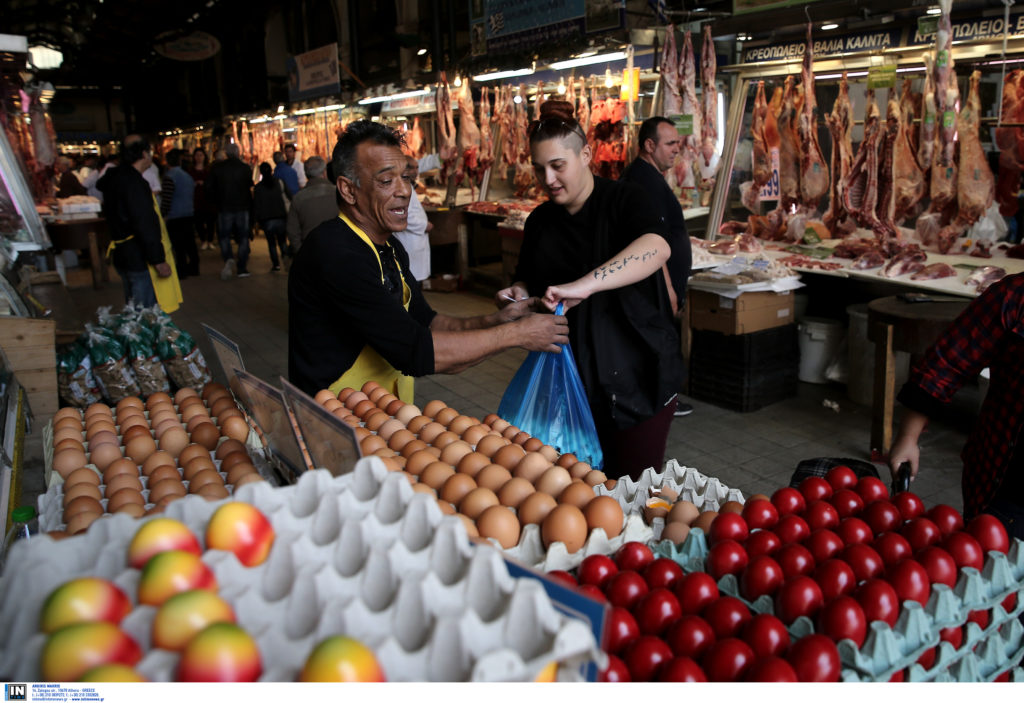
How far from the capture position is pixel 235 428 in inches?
101

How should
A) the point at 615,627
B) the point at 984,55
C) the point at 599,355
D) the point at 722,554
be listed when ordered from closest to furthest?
the point at 615,627 < the point at 722,554 < the point at 599,355 < the point at 984,55

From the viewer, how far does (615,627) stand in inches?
53.6

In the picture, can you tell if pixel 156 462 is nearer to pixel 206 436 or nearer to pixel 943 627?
pixel 206 436

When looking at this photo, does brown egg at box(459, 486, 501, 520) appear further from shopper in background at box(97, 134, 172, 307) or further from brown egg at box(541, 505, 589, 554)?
shopper in background at box(97, 134, 172, 307)

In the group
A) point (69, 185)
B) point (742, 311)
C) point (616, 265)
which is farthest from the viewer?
point (69, 185)

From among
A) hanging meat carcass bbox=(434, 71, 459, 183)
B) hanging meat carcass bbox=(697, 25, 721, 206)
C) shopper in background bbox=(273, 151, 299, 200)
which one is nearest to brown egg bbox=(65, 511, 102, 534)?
hanging meat carcass bbox=(697, 25, 721, 206)

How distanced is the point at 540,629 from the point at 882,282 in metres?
5.27

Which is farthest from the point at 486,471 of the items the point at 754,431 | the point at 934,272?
the point at 934,272

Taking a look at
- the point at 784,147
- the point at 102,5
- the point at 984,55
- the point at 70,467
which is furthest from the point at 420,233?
the point at 102,5

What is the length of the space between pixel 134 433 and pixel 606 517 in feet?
5.40

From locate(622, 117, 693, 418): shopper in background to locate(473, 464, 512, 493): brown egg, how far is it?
1.89 meters

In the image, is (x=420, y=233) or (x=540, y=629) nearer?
(x=540, y=629)

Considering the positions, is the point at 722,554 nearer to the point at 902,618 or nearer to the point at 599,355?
the point at 902,618

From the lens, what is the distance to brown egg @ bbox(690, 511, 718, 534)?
1821 mm
